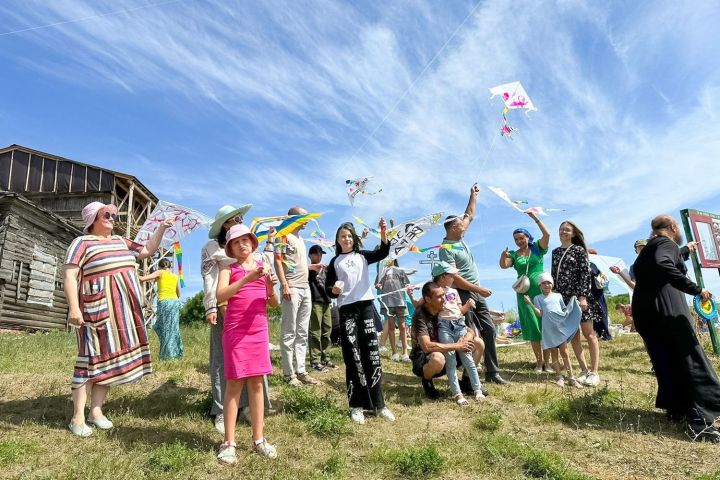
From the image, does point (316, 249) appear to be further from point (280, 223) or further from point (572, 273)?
point (572, 273)

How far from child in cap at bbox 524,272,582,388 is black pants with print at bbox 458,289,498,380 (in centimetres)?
72

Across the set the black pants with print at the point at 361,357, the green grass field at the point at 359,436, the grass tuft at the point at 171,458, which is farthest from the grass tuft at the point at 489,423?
the grass tuft at the point at 171,458

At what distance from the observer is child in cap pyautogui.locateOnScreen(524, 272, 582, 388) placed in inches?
243

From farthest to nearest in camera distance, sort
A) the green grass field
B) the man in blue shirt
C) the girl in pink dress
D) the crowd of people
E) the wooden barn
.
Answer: the wooden barn, the man in blue shirt, the crowd of people, the girl in pink dress, the green grass field

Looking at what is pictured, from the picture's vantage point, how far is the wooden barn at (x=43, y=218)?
56.6 feet

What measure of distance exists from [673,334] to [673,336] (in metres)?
0.02

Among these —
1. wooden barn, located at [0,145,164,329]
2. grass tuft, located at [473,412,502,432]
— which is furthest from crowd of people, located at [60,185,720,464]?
wooden barn, located at [0,145,164,329]

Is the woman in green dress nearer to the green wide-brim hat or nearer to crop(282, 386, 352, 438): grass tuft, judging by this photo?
crop(282, 386, 352, 438): grass tuft

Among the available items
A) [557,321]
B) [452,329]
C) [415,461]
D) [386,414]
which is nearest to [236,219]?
[386,414]

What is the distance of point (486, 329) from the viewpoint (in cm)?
632

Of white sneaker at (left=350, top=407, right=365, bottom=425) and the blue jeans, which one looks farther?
the blue jeans

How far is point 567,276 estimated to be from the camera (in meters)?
6.51

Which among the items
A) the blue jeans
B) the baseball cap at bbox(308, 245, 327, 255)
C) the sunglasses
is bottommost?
the blue jeans

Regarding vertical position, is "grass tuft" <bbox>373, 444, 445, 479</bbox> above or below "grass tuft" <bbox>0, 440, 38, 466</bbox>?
below
